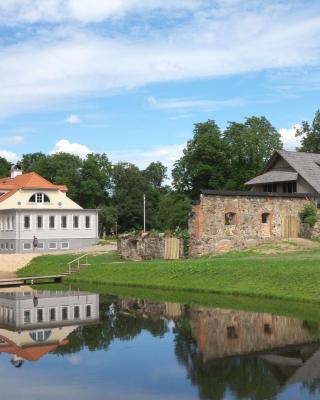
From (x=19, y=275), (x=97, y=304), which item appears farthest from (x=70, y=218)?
(x=97, y=304)

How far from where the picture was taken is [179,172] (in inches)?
2749

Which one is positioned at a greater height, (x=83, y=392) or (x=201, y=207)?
(x=201, y=207)

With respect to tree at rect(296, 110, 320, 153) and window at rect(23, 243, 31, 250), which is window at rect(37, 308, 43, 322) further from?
tree at rect(296, 110, 320, 153)

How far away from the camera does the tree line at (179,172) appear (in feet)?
220

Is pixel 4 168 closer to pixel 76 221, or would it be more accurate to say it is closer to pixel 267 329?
pixel 76 221

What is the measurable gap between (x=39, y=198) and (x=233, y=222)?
2458cm

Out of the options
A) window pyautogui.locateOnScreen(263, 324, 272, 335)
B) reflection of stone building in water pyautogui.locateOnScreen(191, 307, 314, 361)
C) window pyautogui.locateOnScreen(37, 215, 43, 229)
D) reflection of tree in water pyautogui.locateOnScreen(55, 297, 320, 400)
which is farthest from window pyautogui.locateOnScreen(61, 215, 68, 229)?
window pyautogui.locateOnScreen(263, 324, 272, 335)

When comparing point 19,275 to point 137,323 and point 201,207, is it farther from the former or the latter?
point 137,323

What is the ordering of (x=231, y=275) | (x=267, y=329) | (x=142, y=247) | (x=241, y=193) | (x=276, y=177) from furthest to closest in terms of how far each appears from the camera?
(x=276, y=177) < (x=142, y=247) < (x=241, y=193) < (x=231, y=275) < (x=267, y=329)

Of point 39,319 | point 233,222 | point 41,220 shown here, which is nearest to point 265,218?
point 233,222

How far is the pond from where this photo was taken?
12.9 metres

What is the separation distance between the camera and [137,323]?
20.9 metres

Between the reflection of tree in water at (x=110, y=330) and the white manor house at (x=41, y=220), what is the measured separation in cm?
3096

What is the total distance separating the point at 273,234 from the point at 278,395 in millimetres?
26672
